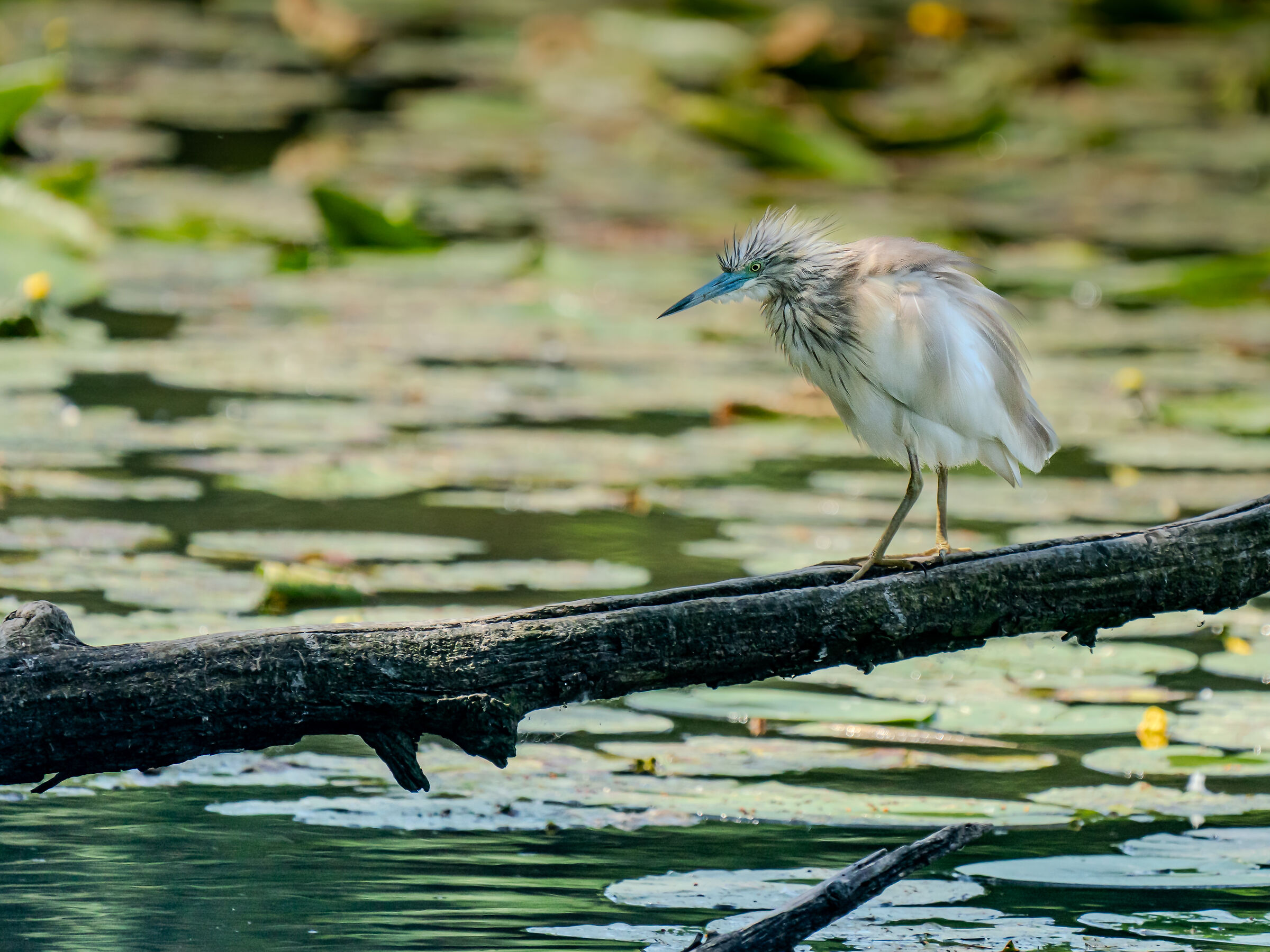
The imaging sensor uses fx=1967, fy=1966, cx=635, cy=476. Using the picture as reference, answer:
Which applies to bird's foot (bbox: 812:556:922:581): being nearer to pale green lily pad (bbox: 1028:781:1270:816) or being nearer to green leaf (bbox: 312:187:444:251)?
pale green lily pad (bbox: 1028:781:1270:816)

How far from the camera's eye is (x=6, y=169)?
20.9 feet

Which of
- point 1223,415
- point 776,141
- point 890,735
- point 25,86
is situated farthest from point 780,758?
point 776,141

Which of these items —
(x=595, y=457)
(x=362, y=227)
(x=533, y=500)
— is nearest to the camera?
(x=533, y=500)

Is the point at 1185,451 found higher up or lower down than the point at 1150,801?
higher up

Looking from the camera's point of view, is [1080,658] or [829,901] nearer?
[829,901]

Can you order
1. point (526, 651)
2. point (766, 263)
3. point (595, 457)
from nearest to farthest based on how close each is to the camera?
point (526, 651)
point (766, 263)
point (595, 457)

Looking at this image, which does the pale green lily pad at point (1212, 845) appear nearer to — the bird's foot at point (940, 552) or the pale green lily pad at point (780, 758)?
the pale green lily pad at point (780, 758)

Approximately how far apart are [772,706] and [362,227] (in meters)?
3.53

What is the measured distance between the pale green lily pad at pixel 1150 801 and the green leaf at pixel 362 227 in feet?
12.7

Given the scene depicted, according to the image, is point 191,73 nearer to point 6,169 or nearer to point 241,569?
point 6,169

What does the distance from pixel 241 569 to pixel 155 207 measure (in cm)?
399

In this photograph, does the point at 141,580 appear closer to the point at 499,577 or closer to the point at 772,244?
the point at 499,577

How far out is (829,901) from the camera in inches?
84.2

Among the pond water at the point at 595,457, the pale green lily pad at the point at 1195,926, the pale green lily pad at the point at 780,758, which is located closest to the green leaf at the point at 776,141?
the pond water at the point at 595,457
